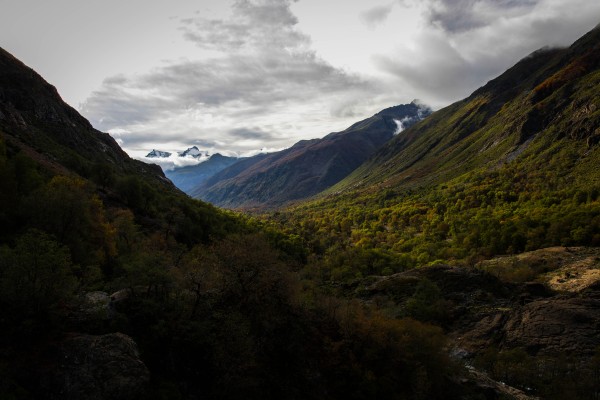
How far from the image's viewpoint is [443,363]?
125 feet

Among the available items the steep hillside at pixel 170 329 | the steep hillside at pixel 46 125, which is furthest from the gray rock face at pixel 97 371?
the steep hillside at pixel 46 125

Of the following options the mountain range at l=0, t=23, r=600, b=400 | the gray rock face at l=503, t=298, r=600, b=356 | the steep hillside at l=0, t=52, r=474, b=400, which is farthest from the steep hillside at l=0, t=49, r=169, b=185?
the gray rock face at l=503, t=298, r=600, b=356

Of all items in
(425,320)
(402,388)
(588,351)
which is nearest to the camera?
(402,388)

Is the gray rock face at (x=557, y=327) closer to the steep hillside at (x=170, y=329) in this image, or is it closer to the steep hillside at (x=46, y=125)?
the steep hillside at (x=170, y=329)

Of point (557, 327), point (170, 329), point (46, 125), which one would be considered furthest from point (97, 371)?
point (46, 125)

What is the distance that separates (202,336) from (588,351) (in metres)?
49.4

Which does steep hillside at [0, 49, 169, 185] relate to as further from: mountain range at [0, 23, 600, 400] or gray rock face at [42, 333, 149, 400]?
gray rock face at [42, 333, 149, 400]

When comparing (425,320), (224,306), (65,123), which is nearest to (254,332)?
(224,306)

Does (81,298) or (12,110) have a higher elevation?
(12,110)

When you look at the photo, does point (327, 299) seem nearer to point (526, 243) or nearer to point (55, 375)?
point (55, 375)

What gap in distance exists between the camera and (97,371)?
22203 mm

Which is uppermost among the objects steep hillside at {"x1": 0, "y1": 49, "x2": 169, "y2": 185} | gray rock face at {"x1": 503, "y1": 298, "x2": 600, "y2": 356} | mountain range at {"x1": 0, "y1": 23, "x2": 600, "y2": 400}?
steep hillside at {"x1": 0, "y1": 49, "x2": 169, "y2": 185}

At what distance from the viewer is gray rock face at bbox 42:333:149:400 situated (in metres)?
21.3

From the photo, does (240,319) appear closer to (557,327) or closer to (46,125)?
(557,327)
